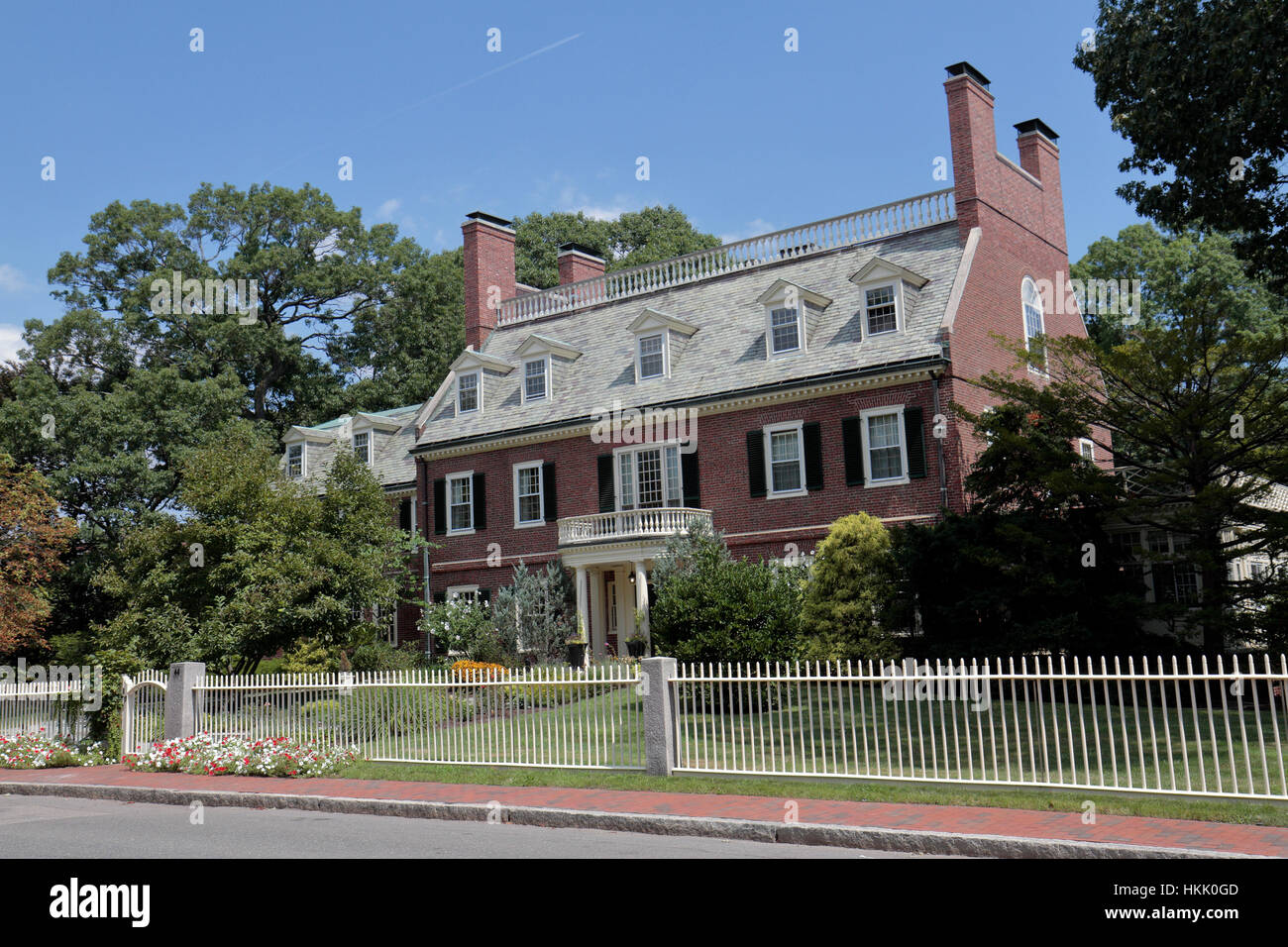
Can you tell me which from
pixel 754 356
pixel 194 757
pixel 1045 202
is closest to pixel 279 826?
pixel 194 757

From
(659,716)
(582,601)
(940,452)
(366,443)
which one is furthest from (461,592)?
(659,716)

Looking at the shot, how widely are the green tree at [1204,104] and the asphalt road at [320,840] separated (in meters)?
13.8

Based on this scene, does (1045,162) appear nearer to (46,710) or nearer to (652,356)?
(652,356)

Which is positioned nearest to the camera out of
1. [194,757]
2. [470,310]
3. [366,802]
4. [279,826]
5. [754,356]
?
[279,826]

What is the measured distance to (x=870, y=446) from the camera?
1011 inches

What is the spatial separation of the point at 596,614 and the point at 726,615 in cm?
1092

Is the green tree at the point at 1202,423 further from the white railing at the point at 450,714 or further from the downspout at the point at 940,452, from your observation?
the white railing at the point at 450,714

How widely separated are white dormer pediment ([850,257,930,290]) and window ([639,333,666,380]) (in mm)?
5960

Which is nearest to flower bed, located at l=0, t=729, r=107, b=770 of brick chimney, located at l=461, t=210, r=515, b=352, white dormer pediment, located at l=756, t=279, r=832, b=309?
white dormer pediment, located at l=756, t=279, r=832, b=309

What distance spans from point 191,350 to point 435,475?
16.5m

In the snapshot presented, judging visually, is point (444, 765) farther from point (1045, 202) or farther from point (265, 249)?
point (265, 249)

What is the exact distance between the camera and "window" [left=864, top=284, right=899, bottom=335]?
26.5 meters

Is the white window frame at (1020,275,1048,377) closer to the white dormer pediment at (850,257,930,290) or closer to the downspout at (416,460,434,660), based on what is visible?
the white dormer pediment at (850,257,930,290)

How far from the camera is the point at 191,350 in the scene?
4472cm
